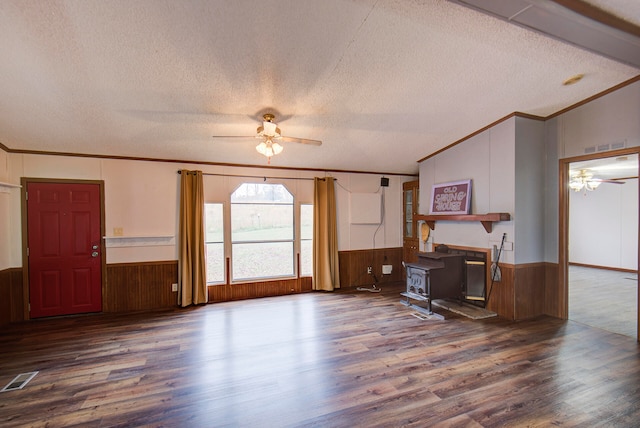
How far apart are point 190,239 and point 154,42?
3.04 metres

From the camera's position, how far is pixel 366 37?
230 cm

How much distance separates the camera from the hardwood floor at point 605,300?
3631 mm

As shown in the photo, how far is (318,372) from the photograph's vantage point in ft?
8.53

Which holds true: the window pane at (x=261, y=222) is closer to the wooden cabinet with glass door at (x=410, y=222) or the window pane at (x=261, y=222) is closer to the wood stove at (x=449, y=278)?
the wood stove at (x=449, y=278)

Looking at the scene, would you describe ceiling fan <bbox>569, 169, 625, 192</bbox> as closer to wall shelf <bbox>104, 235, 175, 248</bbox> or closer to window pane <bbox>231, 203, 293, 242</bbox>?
window pane <bbox>231, 203, 293, 242</bbox>

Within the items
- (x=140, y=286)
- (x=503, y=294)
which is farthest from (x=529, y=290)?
(x=140, y=286)

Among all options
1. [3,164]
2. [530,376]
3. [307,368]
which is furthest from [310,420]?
[3,164]

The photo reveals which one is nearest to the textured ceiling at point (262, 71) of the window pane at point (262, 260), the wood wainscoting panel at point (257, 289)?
the window pane at point (262, 260)

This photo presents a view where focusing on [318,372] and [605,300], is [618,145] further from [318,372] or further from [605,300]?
[318,372]

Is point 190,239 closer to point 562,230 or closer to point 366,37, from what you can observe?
point 366,37

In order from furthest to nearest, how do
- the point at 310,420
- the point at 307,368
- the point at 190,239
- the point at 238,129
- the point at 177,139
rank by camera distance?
1. the point at 190,239
2. the point at 177,139
3. the point at 238,129
4. the point at 307,368
5. the point at 310,420

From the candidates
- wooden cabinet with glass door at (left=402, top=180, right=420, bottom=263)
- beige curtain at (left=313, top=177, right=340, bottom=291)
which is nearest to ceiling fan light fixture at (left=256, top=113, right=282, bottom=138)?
beige curtain at (left=313, top=177, right=340, bottom=291)

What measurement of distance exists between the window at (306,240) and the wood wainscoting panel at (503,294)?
9.90ft

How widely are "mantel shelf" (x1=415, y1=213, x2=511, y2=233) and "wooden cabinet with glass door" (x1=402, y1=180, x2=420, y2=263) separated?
594mm
